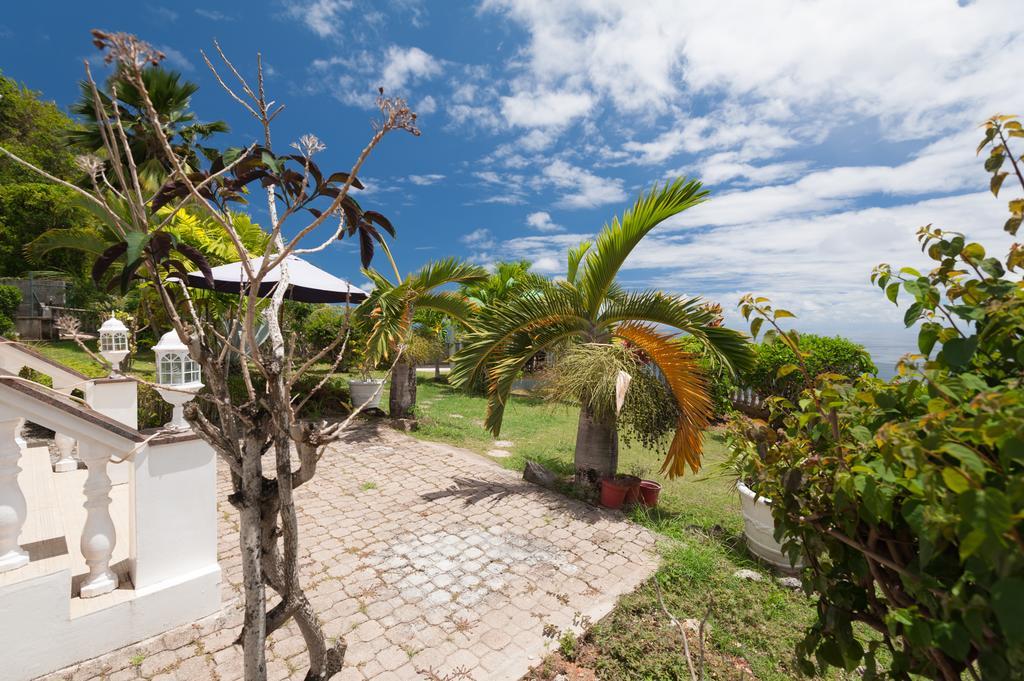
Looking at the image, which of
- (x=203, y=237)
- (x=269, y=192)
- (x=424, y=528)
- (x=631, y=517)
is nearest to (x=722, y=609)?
(x=631, y=517)

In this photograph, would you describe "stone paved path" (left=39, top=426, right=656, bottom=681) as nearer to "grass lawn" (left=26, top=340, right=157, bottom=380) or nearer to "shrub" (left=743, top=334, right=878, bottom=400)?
"shrub" (left=743, top=334, right=878, bottom=400)

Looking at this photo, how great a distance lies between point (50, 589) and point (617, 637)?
3628 millimetres

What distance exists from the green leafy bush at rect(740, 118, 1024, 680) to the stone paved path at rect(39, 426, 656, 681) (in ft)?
8.01

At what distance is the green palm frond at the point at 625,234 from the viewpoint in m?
5.25

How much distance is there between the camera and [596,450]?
5992mm

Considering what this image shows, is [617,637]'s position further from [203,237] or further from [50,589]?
[203,237]

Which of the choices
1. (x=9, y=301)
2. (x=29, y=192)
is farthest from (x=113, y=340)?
(x=29, y=192)

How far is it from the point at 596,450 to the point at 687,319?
2.13 m

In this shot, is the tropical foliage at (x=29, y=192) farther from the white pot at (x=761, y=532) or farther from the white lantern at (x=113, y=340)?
the white pot at (x=761, y=532)

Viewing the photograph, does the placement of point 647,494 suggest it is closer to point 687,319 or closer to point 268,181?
point 687,319

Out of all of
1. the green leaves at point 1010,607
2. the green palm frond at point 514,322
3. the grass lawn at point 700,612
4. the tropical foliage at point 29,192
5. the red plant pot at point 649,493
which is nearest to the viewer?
the green leaves at point 1010,607

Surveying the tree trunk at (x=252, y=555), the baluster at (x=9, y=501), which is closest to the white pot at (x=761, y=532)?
the tree trunk at (x=252, y=555)

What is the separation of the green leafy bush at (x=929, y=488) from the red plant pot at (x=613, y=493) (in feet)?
13.9

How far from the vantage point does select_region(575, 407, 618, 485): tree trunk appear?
5.96m
